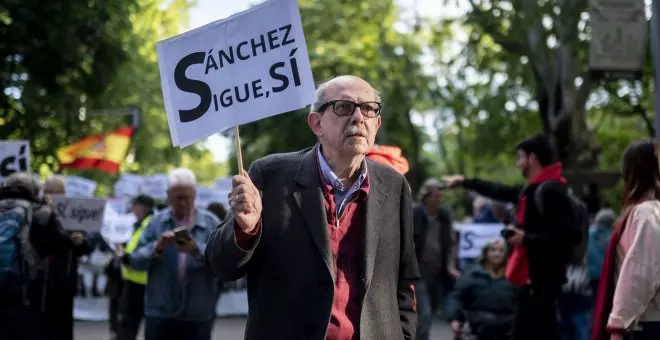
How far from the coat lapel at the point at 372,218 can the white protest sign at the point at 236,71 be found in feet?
1.31

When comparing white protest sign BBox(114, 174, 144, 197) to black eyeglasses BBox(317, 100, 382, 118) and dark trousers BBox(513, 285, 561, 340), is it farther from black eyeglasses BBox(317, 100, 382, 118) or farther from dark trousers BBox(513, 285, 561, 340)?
black eyeglasses BBox(317, 100, 382, 118)

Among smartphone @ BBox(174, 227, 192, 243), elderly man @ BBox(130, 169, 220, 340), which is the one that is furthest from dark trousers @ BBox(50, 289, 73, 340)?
smartphone @ BBox(174, 227, 192, 243)

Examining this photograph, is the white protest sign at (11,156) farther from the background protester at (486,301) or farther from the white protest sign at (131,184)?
the white protest sign at (131,184)

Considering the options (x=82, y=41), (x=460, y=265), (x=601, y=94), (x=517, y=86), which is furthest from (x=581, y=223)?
(x=601, y=94)

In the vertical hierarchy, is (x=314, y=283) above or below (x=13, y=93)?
below

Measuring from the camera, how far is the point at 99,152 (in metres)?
26.2

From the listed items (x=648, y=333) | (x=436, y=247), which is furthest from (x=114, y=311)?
(x=648, y=333)

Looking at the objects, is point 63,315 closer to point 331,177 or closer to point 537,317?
point 537,317

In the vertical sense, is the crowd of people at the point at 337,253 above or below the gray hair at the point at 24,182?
below

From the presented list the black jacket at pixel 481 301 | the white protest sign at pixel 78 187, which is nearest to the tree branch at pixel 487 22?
the black jacket at pixel 481 301

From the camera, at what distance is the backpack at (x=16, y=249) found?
9.08 m

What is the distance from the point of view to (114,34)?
2025 cm

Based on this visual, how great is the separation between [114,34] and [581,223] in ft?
41.2

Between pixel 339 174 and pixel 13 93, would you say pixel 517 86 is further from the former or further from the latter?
pixel 339 174
